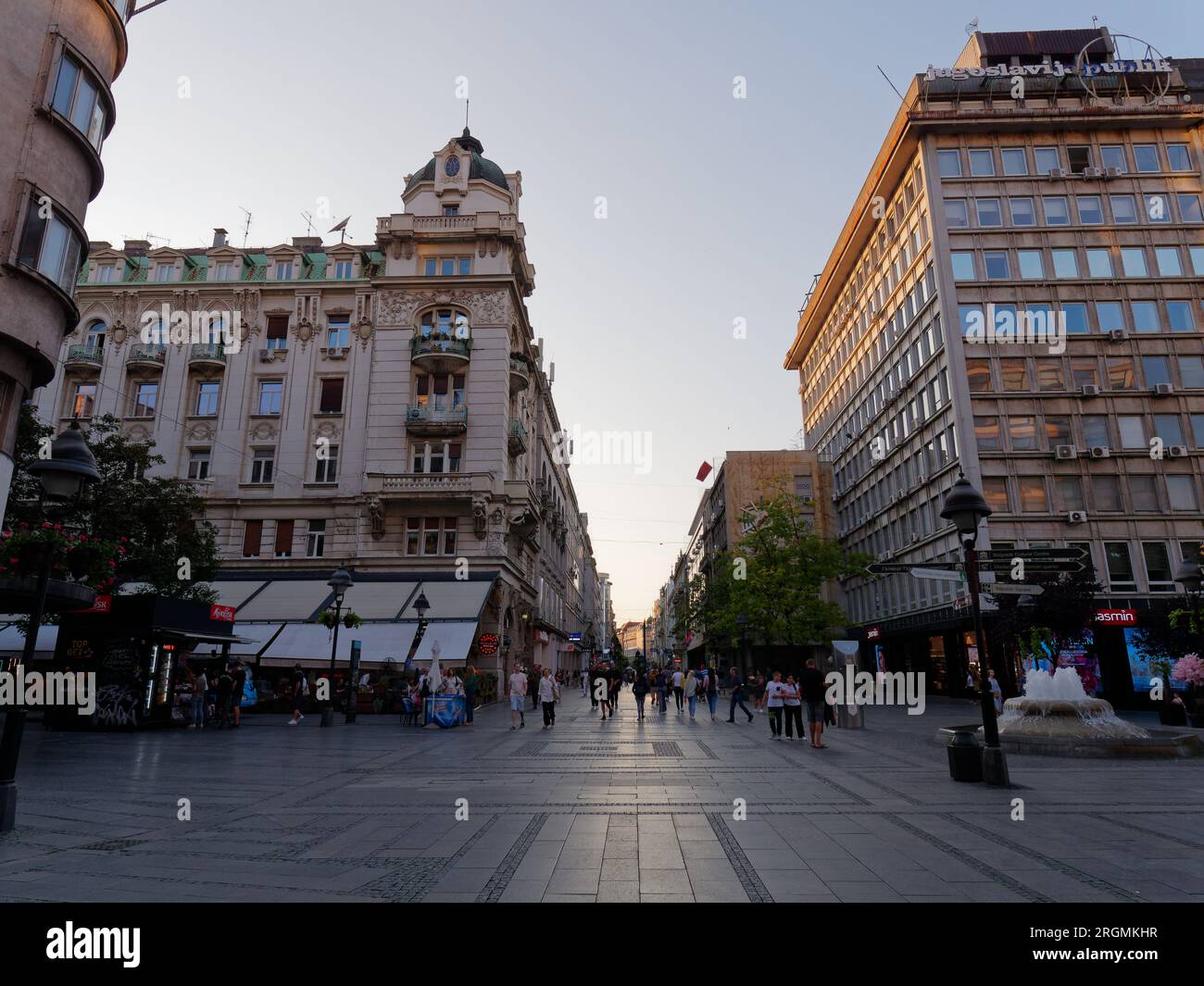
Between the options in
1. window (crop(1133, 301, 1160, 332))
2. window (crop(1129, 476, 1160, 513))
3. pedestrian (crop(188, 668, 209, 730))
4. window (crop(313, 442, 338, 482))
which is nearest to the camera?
pedestrian (crop(188, 668, 209, 730))

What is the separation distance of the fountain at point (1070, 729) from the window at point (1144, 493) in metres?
22.4

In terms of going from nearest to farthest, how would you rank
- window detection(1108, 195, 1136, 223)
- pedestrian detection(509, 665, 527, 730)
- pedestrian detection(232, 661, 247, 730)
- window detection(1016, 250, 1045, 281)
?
pedestrian detection(509, 665, 527, 730) → pedestrian detection(232, 661, 247, 730) → window detection(1016, 250, 1045, 281) → window detection(1108, 195, 1136, 223)

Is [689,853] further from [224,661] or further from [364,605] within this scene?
[364,605]

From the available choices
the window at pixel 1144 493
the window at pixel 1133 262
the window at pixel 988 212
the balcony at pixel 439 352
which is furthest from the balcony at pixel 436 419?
the window at pixel 1133 262

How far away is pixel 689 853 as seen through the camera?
668cm

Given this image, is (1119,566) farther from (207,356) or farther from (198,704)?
(207,356)

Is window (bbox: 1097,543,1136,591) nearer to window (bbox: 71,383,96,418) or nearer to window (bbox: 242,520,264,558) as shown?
window (bbox: 242,520,264,558)

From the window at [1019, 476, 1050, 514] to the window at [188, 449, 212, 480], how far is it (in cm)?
3942

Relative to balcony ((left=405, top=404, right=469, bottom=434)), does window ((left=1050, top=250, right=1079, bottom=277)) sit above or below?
above

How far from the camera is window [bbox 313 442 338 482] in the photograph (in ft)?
117

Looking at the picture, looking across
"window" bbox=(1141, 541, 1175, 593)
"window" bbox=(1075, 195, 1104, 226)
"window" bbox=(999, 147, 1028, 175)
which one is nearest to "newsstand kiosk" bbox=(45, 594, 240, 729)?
"window" bbox=(1141, 541, 1175, 593)

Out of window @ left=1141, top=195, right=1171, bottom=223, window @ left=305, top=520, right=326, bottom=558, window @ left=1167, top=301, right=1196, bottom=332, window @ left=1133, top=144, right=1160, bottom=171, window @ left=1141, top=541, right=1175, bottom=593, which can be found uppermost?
window @ left=1133, top=144, right=1160, bottom=171

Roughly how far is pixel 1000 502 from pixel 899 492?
858 cm

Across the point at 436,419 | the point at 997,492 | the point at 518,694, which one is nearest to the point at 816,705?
the point at 518,694
